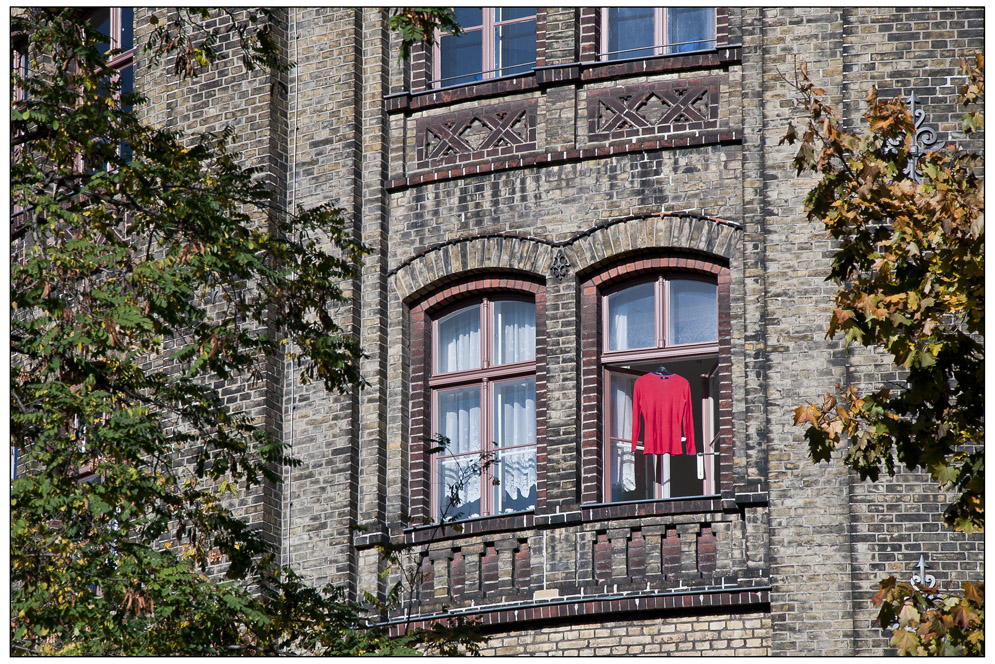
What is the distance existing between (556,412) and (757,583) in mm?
2489

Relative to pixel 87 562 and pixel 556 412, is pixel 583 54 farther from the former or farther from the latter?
pixel 87 562

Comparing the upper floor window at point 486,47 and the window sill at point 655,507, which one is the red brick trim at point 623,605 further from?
the upper floor window at point 486,47

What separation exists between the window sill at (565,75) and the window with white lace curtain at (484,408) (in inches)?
80.2

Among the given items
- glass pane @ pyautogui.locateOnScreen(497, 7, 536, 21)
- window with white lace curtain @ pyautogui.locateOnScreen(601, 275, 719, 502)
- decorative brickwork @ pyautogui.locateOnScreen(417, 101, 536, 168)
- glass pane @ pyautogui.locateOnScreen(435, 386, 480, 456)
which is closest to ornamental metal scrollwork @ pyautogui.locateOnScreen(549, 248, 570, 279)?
window with white lace curtain @ pyautogui.locateOnScreen(601, 275, 719, 502)

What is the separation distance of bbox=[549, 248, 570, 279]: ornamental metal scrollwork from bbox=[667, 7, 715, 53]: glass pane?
2.29m

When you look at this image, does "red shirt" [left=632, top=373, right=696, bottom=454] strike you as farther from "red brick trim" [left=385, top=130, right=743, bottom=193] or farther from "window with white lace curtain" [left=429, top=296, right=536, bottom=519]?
"red brick trim" [left=385, top=130, right=743, bottom=193]

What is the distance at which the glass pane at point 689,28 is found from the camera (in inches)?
696

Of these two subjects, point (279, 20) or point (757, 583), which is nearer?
point (757, 583)

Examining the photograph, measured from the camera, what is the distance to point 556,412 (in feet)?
55.8

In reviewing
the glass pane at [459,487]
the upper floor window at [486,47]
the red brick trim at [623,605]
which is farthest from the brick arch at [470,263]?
the red brick trim at [623,605]

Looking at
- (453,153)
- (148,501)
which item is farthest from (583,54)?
(148,501)

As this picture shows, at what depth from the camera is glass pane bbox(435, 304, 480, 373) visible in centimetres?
1792

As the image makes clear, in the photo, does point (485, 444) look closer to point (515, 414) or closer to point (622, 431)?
point (515, 414)

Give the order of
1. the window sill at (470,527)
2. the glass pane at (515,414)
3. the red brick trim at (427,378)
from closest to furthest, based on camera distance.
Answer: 1. the window sill at (470,527)
2. the red brick trim at (427,378)
3. the glass pane at (515,414)
